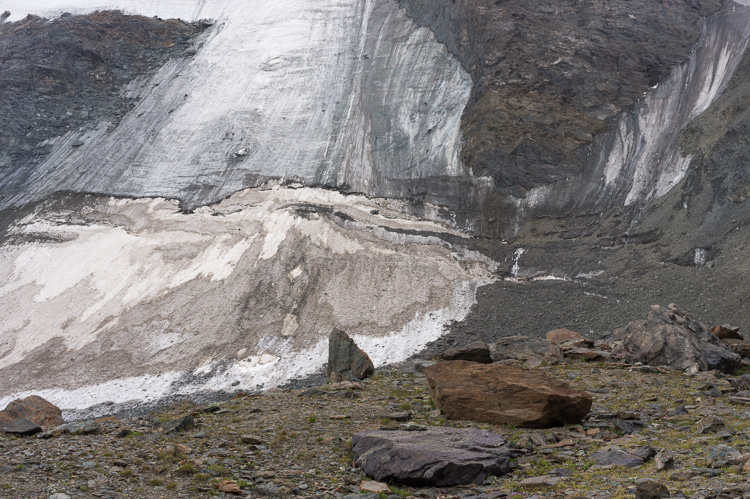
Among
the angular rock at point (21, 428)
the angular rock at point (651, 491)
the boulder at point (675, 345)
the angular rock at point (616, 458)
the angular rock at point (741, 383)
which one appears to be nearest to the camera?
the angular rock at point (651, 491)

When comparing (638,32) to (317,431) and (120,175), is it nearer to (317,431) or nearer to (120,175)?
(120,175)

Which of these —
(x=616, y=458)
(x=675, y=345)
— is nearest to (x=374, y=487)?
(x=616, y=458)

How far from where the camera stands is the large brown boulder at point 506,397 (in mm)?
9734

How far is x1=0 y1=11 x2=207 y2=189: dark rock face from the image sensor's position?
3972 cm

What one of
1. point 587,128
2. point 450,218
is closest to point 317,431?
point 450,218

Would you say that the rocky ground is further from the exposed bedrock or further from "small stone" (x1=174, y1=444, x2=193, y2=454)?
the exposed bedrock

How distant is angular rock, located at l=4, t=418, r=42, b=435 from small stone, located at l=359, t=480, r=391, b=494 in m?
5.75

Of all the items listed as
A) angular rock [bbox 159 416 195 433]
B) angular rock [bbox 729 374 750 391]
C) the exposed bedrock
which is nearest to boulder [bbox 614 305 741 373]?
angular rock [bbox 729 374 750 391]

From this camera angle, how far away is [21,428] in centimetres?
1008

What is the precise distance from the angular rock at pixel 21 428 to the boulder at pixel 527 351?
9.69 metres

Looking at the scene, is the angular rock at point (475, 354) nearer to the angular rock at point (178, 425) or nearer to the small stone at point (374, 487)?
the angular rock at point (178, 425)

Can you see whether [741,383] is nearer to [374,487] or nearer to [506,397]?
[506,397]

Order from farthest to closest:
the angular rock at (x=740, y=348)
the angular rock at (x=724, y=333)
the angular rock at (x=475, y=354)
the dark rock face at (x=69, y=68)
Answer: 1. the dark rock face at (x=69, y=68)
2. the angular rock at (x=724, y=333)
3. the angular rock at (x=740, y=348)
4. the angular rock at (x=475, y=354)

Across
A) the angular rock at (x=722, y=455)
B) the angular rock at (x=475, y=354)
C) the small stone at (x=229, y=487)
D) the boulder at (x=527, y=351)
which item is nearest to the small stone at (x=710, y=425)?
the angular rock at (x=722, y=455)
